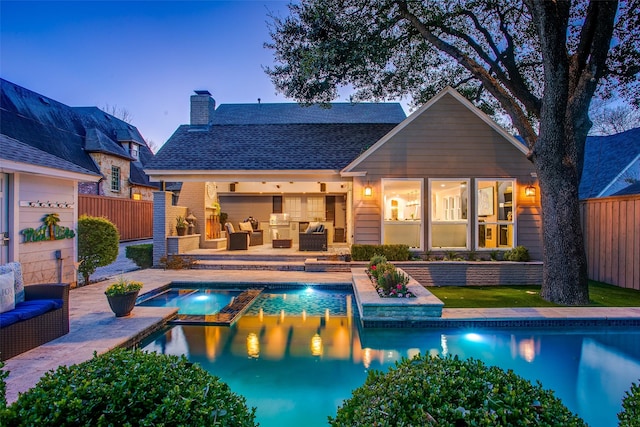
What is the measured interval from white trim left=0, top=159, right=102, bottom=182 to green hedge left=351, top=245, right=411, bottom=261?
6881 mm

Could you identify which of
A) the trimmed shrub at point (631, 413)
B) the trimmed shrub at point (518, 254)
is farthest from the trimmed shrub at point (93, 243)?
the trimmed shrub at point (518, 254)

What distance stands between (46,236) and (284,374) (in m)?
5.97

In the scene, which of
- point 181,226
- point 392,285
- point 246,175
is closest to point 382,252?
point 392,285

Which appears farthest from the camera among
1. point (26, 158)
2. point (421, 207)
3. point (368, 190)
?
point (421, 207)

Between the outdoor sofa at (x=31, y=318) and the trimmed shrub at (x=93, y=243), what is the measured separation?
384cm

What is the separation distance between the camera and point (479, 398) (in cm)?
180

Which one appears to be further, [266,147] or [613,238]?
[266,147]

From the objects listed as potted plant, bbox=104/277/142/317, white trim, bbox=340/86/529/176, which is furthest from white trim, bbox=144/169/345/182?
potted plant, bbox=104/277/142/317

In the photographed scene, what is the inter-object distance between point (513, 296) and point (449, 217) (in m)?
3.23

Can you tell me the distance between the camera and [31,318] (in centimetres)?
463

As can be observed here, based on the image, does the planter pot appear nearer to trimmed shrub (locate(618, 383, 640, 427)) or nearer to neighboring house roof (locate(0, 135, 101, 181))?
neighboring house roof (locate(0, 135, 101, 181))

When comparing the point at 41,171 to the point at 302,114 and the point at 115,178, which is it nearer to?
the point at 302,114

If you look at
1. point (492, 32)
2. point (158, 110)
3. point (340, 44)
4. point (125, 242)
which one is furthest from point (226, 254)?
point (158, 110)

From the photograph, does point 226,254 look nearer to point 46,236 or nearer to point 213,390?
point 46,236
